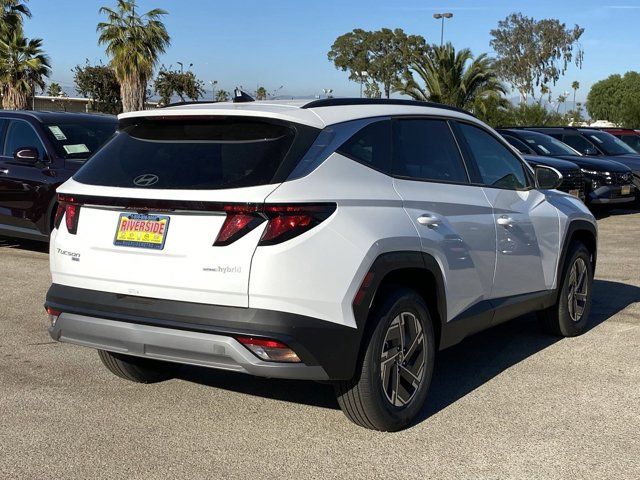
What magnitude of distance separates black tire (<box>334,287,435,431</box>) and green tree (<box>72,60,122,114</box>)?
5310 cm

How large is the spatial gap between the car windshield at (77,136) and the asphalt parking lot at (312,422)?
4.34 meters

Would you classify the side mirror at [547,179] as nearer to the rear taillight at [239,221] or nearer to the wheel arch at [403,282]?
the wheel arch at [403,282]

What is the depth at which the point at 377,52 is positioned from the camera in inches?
2980

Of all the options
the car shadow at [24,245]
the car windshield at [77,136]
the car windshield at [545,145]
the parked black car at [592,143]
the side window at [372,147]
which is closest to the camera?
the side window at [372,147]

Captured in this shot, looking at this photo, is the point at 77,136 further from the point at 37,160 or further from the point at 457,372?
the point at 457,372

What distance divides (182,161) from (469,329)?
2.06m

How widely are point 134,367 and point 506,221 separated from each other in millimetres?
2555

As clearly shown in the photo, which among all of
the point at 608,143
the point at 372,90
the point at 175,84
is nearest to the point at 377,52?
the point at 372,90

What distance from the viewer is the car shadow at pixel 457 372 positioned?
5.04 metres

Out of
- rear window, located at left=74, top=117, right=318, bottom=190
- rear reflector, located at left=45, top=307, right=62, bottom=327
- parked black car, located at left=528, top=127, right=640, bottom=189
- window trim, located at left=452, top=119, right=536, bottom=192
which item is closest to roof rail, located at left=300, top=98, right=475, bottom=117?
window trim, located at left=452, top=119, right=536, bottom=192

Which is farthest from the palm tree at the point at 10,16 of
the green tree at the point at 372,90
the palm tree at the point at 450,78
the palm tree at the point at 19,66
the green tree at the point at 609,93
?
the green tree at the point at 609,93

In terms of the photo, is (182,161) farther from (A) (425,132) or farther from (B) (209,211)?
(A) (425,132)

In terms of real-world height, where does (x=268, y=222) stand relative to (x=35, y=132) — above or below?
below

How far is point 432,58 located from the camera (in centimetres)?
3944
